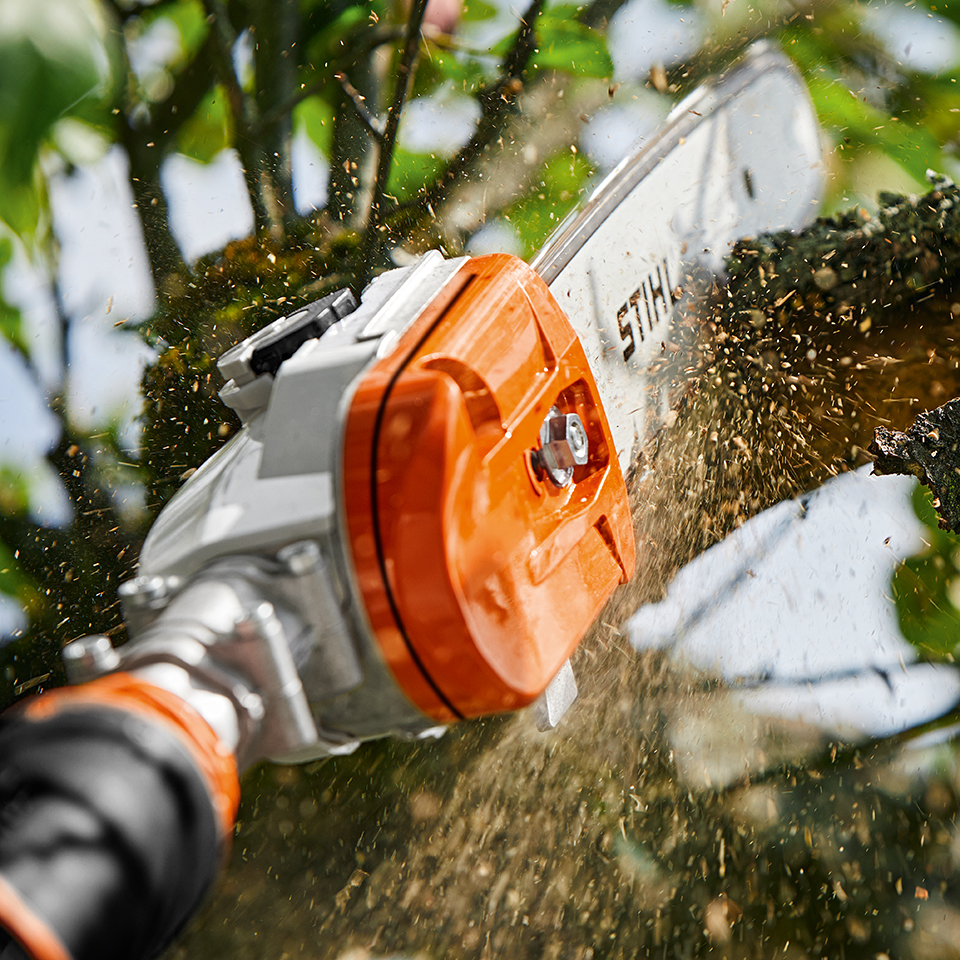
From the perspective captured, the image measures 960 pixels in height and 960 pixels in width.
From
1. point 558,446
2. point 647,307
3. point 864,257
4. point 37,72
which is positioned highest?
point 37,72

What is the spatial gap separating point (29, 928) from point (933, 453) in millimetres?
2015

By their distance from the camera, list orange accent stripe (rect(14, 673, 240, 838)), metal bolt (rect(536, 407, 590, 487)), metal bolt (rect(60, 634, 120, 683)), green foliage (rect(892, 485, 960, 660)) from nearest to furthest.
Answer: orange accent stripe (rect(14, 673, 240, 838)), metal bolt (rect(60, 634, 120, 683)), metal bolt (rect(536, 407, 590, 487)), green foliage (rect(892, 485, 960, 660))

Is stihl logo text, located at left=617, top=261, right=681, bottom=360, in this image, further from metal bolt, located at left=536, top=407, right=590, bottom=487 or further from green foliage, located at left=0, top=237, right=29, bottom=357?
green foliage, located at left=0, top=237, right=29, bottom=357

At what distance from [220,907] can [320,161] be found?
187cm

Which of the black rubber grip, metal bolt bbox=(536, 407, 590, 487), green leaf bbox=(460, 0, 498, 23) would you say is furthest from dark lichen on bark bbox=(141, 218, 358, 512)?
the black rubber grip

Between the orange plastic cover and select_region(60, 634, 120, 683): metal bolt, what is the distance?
0.27 meters

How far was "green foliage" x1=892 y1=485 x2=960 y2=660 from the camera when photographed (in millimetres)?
2377

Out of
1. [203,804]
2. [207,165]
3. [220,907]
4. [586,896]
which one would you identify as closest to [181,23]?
[207,165]

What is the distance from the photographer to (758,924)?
2266 mm

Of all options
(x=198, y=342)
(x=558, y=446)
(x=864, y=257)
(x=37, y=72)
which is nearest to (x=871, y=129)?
(x=864, y=257)

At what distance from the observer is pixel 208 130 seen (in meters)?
1.90

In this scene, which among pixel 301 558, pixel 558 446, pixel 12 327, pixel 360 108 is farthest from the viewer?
pixel 360 108

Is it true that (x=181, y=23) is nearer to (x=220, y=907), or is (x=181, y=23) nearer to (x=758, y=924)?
(x=220, y=907)

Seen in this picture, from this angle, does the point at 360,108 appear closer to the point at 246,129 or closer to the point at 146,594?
the point at 246,129
